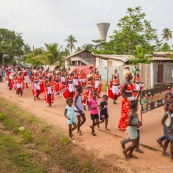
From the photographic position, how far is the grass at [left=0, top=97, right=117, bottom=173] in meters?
6.46

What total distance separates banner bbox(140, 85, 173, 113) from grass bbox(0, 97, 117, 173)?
2565 millimetres

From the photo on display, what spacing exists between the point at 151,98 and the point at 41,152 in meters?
3.84

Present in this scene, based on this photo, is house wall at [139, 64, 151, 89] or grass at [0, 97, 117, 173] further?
house wall at [139, 64, 151, 89]

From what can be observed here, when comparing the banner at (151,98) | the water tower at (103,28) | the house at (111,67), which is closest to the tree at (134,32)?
the house at (111,67)

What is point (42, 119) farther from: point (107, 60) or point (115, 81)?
point (107, 60)

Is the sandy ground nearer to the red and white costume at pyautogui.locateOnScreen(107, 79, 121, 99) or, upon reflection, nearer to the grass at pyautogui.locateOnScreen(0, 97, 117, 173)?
the grass at pyautogui.locateOnScreen(0, 97, 117, 173)

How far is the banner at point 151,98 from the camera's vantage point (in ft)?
26.9

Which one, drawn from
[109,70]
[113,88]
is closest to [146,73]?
[109,70]

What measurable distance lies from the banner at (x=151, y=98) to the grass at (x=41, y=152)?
2.57 meters

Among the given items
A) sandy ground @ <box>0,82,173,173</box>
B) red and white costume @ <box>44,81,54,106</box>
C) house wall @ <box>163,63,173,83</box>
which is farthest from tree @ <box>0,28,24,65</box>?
sandy ground @ <box>0,82,173,173</box>

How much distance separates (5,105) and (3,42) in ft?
134

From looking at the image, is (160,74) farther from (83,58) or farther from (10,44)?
(10,44)

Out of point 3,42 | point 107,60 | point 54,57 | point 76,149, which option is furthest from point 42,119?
point 3,42

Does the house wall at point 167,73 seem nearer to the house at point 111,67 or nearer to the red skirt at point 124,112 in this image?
the house at point 111,67
